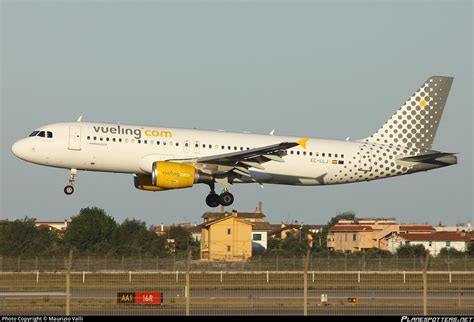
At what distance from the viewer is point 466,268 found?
48.6 m

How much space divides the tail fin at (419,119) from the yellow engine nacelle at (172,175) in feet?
36.1

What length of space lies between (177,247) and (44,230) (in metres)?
8.37

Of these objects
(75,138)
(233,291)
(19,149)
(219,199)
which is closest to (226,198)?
(219,199)

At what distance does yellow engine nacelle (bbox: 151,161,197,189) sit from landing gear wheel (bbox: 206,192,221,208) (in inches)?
116

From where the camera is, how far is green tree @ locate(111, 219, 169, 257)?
54188mm

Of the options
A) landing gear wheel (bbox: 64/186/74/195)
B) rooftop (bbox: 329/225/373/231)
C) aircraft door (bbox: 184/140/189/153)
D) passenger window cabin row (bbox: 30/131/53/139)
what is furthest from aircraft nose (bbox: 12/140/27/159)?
rooftop (bbox: 329/225/373/231)

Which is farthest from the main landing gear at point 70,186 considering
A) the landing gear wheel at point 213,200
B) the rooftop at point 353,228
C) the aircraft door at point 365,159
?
the rooftop at point 353,228

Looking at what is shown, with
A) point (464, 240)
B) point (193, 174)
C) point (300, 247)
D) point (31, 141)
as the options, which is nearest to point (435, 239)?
point (464, 240)

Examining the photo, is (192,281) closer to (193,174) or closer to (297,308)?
(193,174)

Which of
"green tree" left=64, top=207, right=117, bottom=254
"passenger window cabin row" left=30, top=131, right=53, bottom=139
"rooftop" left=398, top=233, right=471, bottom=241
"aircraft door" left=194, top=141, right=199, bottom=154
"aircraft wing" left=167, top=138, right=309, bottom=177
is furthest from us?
"rooftop" left=398, top=233, right=471, bottom=241

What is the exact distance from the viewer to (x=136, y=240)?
2313 inches

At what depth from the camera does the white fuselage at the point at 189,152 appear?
157 ft

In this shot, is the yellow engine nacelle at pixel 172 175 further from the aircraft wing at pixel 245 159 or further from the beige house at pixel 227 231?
the beige house at pixel 227 231

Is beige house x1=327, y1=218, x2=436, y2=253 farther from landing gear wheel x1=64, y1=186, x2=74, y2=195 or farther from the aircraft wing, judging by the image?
landing gear wheel x1=64, y1=186, x2=74, y2=195
